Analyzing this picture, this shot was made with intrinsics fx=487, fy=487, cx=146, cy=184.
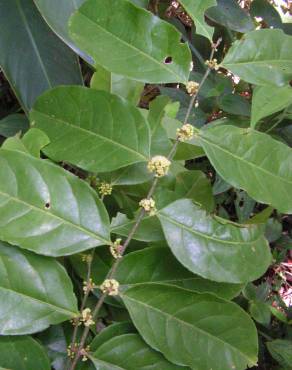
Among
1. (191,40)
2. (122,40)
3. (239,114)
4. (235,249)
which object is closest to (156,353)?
(235,249)

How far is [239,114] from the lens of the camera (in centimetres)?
117

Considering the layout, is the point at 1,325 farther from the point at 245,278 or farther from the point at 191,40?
the point at 191,40

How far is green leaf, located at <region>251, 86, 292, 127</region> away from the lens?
0.82 meters

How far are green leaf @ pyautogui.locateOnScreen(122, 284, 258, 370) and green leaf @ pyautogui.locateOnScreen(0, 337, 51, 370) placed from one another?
0.44ft

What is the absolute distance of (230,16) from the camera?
1281mm

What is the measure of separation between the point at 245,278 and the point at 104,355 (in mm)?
223

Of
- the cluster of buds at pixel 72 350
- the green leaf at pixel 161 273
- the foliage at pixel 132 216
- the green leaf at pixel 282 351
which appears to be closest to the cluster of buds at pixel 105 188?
the foliage at pixel 132 216

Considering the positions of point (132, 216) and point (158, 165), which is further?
point (132, 216)

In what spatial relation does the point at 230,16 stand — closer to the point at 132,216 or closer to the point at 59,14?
the point at 59,14

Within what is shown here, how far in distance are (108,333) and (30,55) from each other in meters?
0.61

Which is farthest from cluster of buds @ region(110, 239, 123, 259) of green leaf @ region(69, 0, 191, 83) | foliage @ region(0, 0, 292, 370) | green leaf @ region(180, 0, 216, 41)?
green leaf @ region(180, 0, 216, 41)

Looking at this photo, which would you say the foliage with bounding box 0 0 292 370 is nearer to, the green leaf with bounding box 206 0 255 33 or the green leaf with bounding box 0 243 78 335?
the green leaf with bounding box 0 243 78 335

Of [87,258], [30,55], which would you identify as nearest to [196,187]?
[87,258]

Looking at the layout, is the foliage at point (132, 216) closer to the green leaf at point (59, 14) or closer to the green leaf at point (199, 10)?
the green leaf at point (199, 10)
